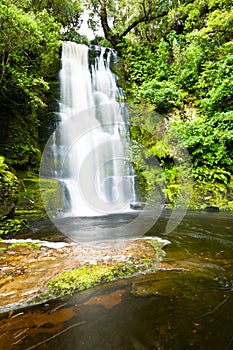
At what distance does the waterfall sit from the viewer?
9.06 m

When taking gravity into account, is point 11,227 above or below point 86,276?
above

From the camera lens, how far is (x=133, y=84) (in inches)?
508

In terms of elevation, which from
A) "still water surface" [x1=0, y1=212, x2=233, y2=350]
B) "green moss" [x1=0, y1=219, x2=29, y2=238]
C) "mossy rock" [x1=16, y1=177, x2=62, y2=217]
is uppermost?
"mossy rock" [x1=16, y1=177, x2=62, y2=217]

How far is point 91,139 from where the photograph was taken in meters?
11.4

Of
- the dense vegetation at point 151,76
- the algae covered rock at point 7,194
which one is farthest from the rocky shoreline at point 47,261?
the dense vegetation at point 151,76

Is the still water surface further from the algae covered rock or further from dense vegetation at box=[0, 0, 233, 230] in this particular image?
dense vegetation at box=[0, 0, 233, 230]

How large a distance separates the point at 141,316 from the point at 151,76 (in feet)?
43.3

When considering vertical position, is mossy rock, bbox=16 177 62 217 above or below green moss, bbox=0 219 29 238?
above

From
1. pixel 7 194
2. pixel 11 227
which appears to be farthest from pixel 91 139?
pixel 11 227

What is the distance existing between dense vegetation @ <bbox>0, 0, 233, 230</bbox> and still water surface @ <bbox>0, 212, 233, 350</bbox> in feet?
13.2

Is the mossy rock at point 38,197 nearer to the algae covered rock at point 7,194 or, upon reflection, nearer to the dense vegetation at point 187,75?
the algae covered rock at point 7,194

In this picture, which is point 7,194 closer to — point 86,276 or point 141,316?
point 86,276

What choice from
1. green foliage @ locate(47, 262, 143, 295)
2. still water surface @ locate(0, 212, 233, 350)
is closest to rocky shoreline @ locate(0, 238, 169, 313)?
green foliage @ locate(47, 262, 143, 295)

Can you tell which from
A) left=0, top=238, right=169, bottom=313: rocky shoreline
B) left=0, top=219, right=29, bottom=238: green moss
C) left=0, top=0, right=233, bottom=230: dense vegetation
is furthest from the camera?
left=0, top=0, right=233, bottom=230: dense vegetation
